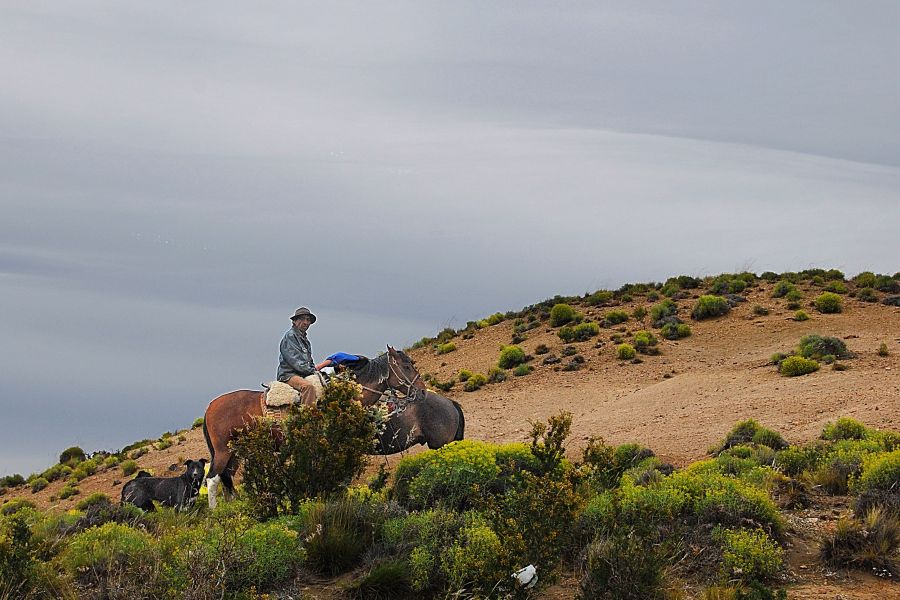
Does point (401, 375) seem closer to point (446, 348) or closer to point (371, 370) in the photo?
point (371, 370)

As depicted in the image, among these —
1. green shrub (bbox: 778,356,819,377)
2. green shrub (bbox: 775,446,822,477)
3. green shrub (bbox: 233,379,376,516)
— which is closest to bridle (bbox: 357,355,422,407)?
green shrub (bbox: 233,379,376,516)

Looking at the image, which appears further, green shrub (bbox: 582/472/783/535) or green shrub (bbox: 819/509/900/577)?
green shrub (bbox: 582/472/783/535)

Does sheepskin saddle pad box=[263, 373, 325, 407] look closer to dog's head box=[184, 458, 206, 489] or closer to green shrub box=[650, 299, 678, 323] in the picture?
dog's head box=[184, 458, 206, 489]

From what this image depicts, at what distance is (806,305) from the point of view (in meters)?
37.5

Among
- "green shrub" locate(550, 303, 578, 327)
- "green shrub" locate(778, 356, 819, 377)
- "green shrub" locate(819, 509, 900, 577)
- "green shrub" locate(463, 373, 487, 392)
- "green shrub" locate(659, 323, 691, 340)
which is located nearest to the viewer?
"green shrub" locate(819, 509, 900, 577)

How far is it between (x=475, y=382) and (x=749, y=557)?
25.7 metres

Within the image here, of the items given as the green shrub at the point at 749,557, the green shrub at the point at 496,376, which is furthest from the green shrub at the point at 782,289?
the green shrub at the point at 749,557

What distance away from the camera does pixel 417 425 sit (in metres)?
15.7

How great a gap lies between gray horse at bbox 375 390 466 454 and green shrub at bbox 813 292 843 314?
2605cm

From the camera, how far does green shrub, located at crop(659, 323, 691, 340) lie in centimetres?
3606

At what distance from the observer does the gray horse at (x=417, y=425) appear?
15586 mm

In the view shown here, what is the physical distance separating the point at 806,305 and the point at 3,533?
35.0 m

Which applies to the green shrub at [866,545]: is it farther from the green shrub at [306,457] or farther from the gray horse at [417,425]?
the gray horse at [417,425]

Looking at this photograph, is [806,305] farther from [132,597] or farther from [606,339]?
[132,597]
